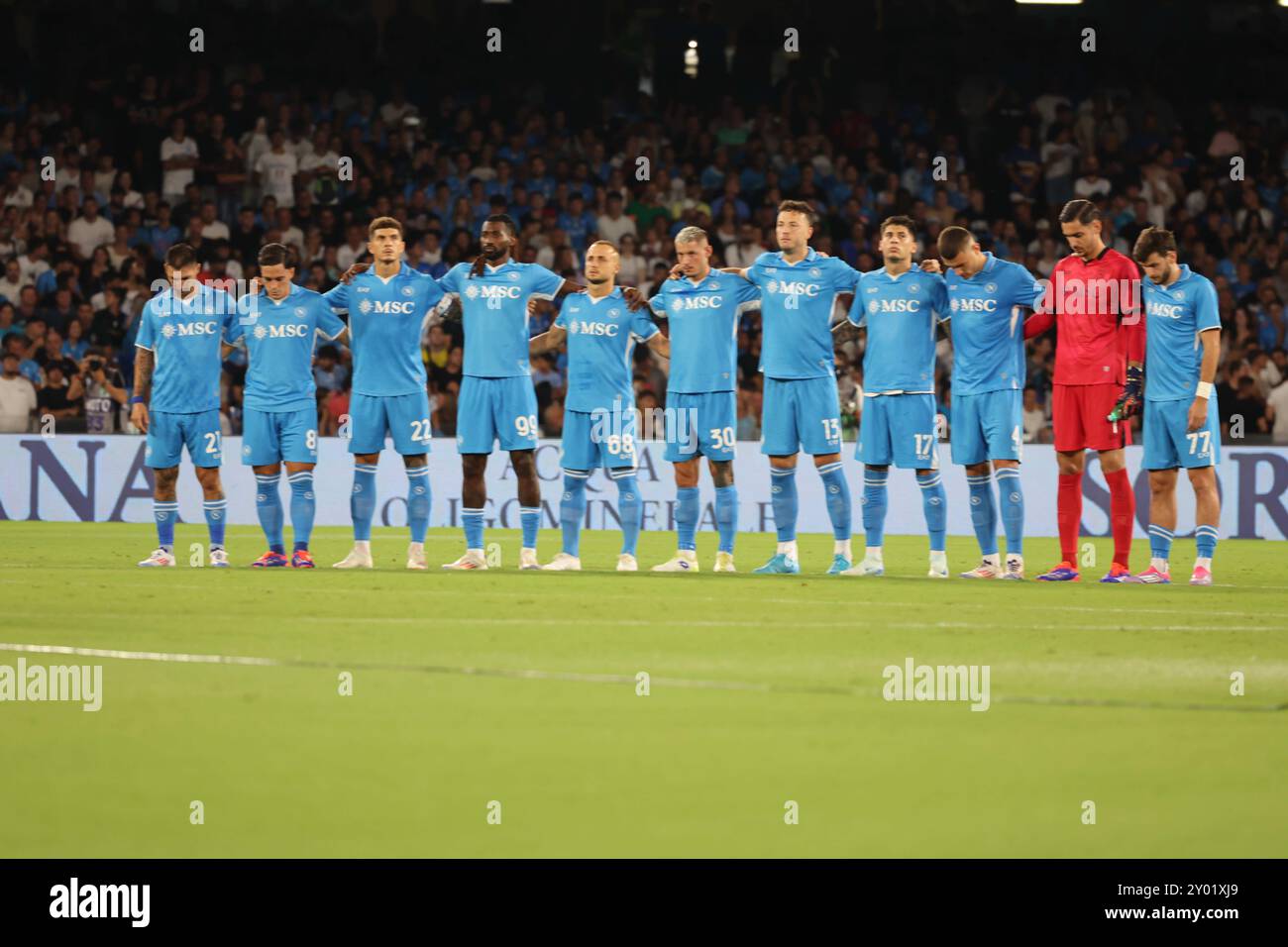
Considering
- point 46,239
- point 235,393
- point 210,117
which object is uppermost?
point 210,117

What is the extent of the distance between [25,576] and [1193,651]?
760cm

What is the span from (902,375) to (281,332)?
177 inches

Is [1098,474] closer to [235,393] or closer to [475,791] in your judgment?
[235,393]

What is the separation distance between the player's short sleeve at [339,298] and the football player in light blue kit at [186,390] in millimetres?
786

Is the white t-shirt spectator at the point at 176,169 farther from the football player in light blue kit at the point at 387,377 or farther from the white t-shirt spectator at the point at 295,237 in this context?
the football player in light blue kit at the point at 387,377

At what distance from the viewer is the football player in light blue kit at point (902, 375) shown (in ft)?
42.1

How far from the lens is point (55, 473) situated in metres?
20.2

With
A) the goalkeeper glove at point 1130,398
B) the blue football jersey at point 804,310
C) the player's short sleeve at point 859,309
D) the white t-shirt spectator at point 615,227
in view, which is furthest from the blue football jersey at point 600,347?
the white t-shirt spectator at point 615,227

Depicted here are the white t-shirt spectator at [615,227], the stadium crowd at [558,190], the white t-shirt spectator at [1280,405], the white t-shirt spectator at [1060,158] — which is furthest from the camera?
the white t-shirt spectator at [1060,158]

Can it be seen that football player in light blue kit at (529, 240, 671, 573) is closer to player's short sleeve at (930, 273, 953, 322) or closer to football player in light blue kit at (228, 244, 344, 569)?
football player in light blue kit at (228, 244, 344, 569)

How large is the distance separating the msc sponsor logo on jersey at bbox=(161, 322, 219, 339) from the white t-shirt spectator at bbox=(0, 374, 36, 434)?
7449mm
